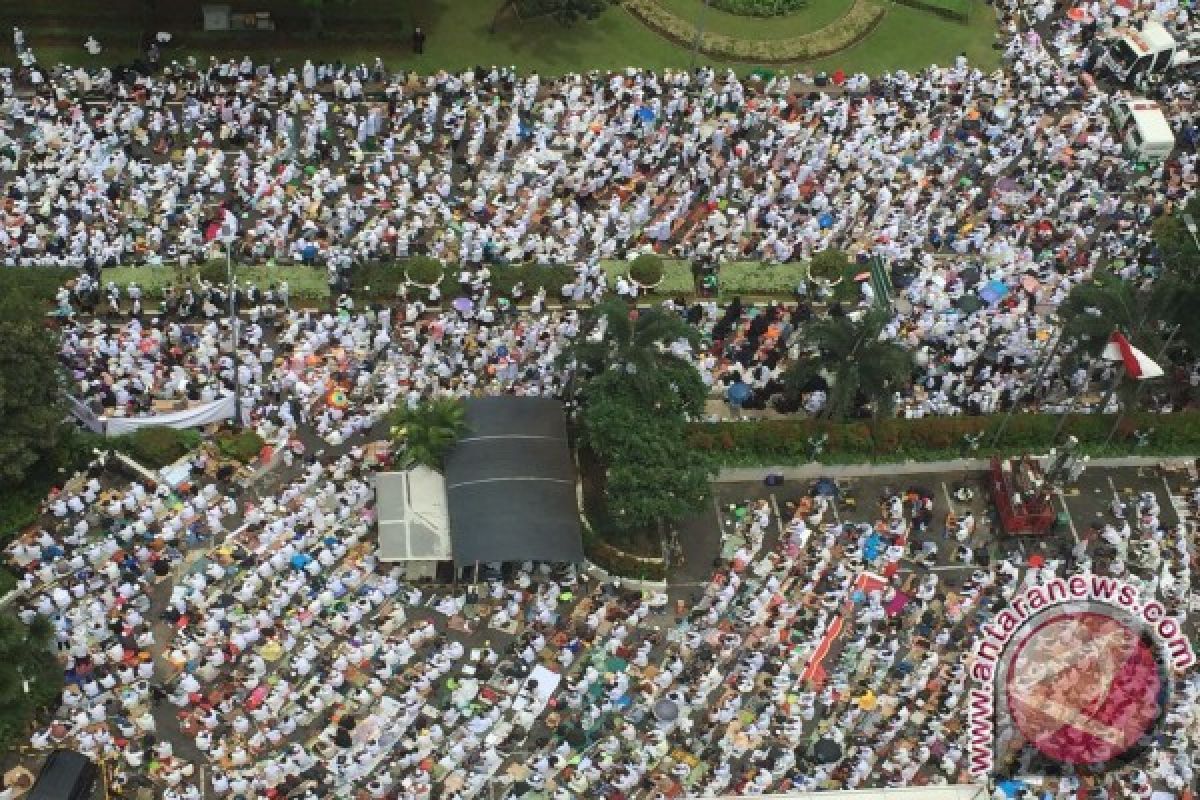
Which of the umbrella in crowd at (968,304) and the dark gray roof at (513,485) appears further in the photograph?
the umbrella in crowd at (968,304)

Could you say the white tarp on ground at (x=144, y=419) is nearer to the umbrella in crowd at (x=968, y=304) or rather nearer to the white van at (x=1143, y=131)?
the umbrella in crowd at (x=968, y=304)


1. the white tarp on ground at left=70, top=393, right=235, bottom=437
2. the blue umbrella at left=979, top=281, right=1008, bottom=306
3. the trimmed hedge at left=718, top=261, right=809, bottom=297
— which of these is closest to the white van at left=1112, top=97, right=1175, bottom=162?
the blue umbrella at left=979, top=281, right=1008, bottom=306

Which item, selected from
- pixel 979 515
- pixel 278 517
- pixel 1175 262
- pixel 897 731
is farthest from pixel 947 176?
pixel 278 517

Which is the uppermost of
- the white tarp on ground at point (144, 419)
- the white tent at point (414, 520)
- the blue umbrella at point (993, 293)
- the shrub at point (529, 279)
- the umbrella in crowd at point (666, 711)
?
the blue umbrella at point (993, 293)

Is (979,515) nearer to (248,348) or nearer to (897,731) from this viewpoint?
(897,731)

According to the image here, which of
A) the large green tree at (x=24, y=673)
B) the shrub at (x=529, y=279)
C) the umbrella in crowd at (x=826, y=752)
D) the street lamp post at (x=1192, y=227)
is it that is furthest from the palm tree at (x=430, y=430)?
the street lamp post at (x=1192, y=227)

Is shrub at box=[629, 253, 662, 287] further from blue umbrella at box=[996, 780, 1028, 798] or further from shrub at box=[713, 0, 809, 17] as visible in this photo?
blue umbrella at box=[996, 780, 1028, 798]

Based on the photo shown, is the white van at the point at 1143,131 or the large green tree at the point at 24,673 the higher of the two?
the white van at the point at 1143,131

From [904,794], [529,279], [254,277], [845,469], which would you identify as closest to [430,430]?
[529,279]
